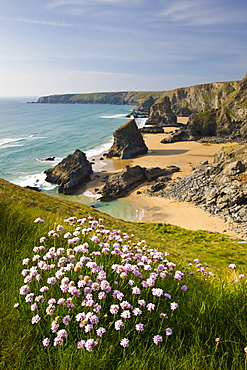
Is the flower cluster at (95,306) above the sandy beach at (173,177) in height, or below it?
above

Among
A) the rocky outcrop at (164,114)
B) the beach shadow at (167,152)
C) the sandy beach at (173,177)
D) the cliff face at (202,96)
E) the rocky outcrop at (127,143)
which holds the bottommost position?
the sandy beach at (173,177)

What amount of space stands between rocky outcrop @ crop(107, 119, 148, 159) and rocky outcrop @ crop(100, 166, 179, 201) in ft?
55.2

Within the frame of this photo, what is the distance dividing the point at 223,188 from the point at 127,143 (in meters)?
35.2

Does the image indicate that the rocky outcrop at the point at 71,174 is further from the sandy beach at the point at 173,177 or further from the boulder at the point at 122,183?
the boulder at the point at 122,183

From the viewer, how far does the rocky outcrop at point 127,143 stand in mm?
61500

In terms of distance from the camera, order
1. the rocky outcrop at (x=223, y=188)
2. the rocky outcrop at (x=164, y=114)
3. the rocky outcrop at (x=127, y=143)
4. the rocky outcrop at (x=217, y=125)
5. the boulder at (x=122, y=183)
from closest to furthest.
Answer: the rocky outcrop at (x=223, y=188), the boulder at (x=122, y=183), the rocky outcrop at (x=127, y=143), the rocky outcrop at (x=217, y=125), the rocky outcrop at (x=164, y=114)

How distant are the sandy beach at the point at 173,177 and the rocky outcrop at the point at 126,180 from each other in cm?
152

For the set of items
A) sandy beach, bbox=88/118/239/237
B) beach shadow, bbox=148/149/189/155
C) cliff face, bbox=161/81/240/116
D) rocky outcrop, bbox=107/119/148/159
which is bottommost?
sandy beach, bbox=88/118/239/237

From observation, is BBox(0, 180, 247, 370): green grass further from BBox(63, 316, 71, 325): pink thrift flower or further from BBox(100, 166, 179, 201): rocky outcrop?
BBox(100, 166, 179, 201): rocky outcrop

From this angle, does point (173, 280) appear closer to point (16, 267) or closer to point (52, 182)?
point (16, 267)

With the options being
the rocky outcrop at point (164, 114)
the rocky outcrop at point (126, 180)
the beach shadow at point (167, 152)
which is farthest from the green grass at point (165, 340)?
the rocky outcrop at point (164, 114)

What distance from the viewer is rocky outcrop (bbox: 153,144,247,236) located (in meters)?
28.0

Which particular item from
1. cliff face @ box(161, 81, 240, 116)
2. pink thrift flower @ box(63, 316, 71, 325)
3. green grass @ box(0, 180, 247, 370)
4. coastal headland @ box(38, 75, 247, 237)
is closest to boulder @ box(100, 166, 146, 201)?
coastal headland @ box(38, 75, 247, 237)

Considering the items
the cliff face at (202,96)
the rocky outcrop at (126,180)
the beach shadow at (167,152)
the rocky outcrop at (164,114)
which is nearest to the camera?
the rocky outcrop at (126,180)
